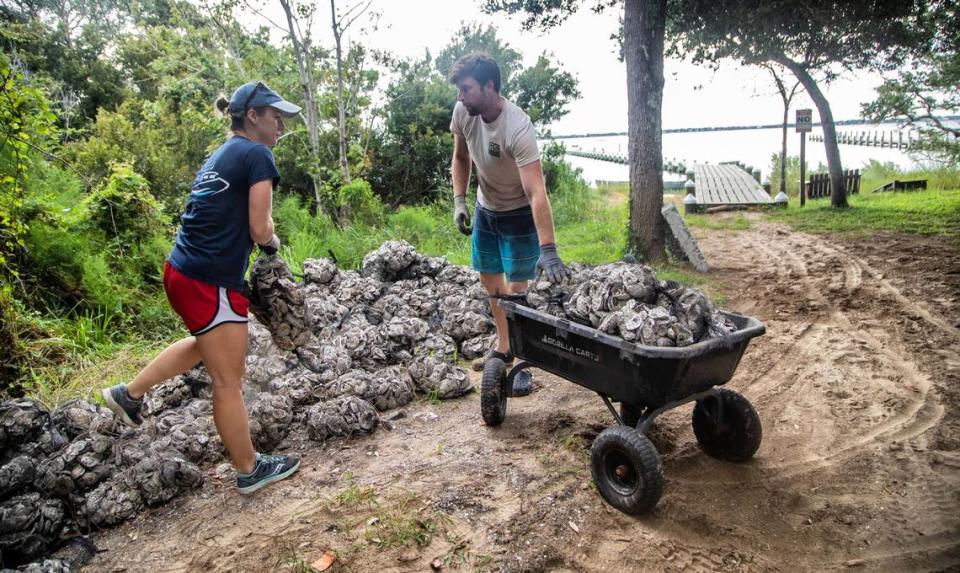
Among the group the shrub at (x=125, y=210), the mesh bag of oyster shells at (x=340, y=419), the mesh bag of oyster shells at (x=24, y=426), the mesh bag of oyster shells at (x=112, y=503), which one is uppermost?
the shrub at (x=125, y=210)

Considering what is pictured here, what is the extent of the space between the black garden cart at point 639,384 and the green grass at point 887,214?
Answer: 652 centimetres

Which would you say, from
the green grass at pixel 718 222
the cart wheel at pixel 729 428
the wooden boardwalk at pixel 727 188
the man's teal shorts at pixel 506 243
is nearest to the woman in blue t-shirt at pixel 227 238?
the man's teal shorts at pixel 506 243

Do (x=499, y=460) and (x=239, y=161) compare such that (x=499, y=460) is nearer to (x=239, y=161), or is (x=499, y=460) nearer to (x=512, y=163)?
(x=512, y=163)

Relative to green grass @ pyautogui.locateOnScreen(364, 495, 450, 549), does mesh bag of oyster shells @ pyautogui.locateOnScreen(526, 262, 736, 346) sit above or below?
above

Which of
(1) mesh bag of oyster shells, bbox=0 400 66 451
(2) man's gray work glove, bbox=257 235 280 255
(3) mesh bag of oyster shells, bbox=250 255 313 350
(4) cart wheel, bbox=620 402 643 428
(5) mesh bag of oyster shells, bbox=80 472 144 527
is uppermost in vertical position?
(2) man's gray work glove, bbox=257 235 280 255

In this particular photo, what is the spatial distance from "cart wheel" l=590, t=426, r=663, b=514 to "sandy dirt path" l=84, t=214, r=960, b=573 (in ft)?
0.28

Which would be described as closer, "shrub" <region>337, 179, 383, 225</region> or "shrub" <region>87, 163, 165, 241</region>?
"shrub" <region>87, 163, 165, 241</region>

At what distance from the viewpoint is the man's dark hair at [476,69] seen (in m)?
3.32

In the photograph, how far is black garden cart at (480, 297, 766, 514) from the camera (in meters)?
2.52

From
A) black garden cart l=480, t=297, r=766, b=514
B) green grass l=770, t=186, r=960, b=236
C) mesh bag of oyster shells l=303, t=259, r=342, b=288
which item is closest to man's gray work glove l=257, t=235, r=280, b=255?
black garden cart l=480, t=297, r=766, b=514

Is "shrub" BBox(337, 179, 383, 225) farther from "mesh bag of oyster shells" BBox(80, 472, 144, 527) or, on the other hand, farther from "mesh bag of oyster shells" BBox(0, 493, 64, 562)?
"mesh bag of oyster shells" BBox(0, 493, 64, 562)

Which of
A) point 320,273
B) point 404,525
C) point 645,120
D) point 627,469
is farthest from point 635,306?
point 645,120

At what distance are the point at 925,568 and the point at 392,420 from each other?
2.71 metres

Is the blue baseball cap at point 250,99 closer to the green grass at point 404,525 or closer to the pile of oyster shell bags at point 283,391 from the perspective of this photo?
the pile of oyster shell bags at point 283,391
